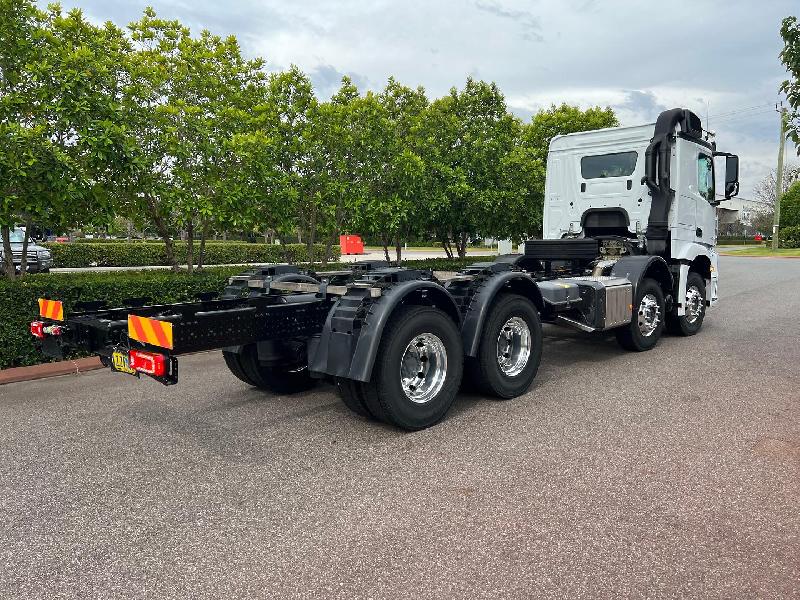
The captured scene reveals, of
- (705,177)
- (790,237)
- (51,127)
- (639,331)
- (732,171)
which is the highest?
(51,127)

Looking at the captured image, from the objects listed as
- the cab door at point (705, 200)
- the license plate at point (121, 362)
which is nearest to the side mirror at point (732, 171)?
the cab door at point (705, 200)

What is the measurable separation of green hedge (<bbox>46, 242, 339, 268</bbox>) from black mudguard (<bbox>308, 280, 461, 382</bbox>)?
62.4ft

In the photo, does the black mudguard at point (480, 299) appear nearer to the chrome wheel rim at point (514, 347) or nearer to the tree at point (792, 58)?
the chrome wheel rim at point (514, 347)

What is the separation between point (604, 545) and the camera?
301 cm

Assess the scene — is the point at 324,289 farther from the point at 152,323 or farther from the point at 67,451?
the point at 67,451

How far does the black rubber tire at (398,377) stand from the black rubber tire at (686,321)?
5.10 meters

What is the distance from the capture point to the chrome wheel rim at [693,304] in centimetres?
893

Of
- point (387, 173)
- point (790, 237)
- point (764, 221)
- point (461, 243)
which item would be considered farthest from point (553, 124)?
point (764, 221)

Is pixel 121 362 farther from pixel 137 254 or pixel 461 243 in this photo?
pixel 137 254

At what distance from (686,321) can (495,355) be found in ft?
16.0

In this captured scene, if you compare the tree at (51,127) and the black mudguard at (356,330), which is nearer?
the black mudguard at (356,330)

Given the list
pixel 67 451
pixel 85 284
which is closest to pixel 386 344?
pixel 67 451

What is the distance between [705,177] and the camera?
8.78 m

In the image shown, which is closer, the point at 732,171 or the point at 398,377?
the point at 398,377
